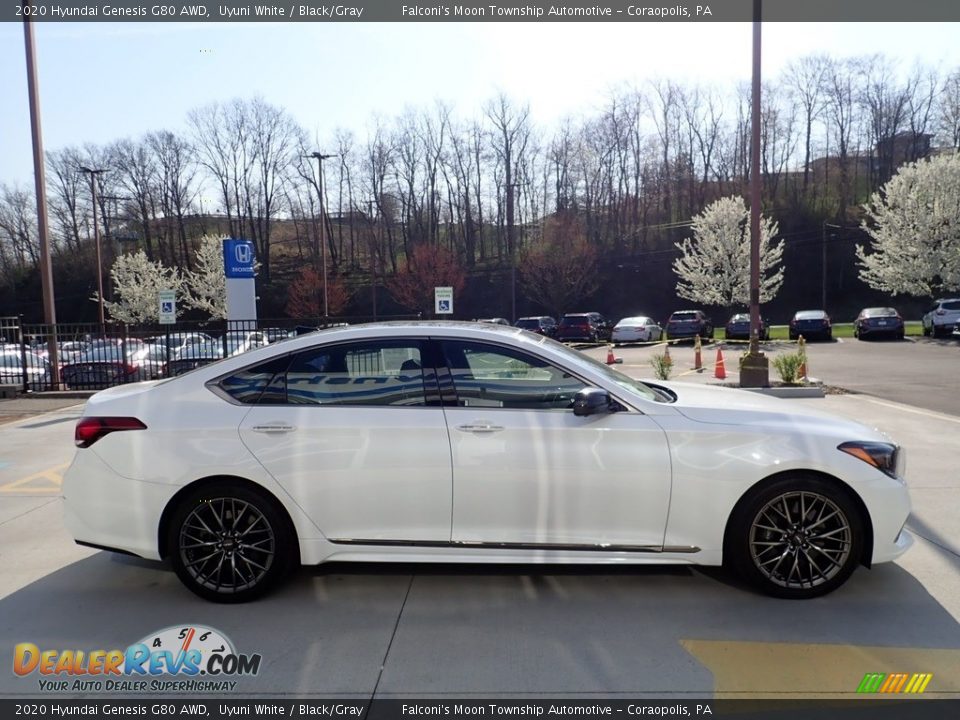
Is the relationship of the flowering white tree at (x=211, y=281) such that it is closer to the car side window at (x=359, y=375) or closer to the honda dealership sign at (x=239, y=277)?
the honda dealership sign at (x=239, y=277)

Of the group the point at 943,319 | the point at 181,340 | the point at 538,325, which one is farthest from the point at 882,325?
the point at 181,340

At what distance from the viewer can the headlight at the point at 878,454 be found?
3.81 meters

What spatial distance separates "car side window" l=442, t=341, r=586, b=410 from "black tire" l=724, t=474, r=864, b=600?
4.02 ft

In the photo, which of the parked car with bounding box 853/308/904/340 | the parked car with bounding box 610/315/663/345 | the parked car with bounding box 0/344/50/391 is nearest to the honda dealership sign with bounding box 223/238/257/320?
the parked car with bounding box 0/344/50/391

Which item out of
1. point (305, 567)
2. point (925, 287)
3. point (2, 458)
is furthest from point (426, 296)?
point (305, 567)

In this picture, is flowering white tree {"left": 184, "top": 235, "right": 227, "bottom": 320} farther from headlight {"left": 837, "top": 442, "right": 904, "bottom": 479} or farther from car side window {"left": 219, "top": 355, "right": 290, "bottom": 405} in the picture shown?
headlight {"left": 837, "top": 442, "right": 904, "bottom": 479}

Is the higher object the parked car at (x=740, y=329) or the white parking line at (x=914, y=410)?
the parked car at (x=740, y=329)

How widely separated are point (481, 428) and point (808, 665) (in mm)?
2008

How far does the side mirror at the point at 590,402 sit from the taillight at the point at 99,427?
2.58 metres

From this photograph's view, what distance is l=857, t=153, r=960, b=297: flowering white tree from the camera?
128 feet

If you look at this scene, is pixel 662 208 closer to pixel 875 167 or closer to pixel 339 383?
pixel 875 167

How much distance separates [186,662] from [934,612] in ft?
13.3

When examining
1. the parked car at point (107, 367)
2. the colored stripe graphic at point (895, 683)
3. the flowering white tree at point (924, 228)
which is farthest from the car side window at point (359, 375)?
the flowering white tree at point (924, 228)

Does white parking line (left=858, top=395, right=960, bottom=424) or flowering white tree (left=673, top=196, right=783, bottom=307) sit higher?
flowering white tree (left=673, top=196, right=783, bottom=307)
